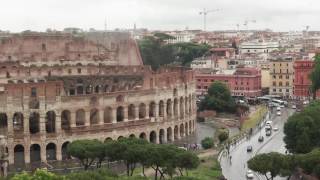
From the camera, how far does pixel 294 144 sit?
59625 mm

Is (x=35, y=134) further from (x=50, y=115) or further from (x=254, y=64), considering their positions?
(x=254, y=64)

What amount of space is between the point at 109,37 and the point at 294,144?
77511 millimetres

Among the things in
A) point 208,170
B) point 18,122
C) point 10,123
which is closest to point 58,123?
point 10,123

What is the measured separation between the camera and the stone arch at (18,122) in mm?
67188

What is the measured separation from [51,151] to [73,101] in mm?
5697

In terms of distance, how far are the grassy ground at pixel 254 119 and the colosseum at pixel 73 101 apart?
30.1 feet

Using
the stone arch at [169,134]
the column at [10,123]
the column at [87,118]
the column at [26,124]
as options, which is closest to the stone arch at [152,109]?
the stone arch at [169,134]

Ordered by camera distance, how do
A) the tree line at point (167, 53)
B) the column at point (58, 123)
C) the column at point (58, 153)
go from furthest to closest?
1. the tree line at point (167, 53)
2. the column at point (58, 123)
3. the column at point (58, 153)

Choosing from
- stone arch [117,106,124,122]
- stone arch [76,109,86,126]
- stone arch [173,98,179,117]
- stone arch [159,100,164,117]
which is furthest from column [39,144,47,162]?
stone arch [173,98,179,117]

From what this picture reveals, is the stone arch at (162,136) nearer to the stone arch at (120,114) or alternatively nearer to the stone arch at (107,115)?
the stone arch at (120,114)

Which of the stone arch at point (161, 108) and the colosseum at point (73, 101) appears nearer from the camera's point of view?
the colosseum at point (73, 101)

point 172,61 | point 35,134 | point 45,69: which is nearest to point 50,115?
point 35,134

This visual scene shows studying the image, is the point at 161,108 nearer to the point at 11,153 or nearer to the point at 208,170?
the point at 11,153

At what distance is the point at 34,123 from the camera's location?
229 ft
